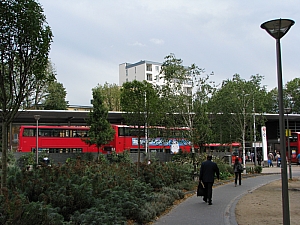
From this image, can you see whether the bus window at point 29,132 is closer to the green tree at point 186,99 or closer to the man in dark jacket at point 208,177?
the green tree at point 186,99

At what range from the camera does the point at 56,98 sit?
2244 inches

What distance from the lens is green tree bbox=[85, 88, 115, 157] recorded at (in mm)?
36500

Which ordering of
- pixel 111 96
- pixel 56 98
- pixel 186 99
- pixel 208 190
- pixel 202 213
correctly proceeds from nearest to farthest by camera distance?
1. pixel 202 213
2. pixel 208 190
3. pixel 186 99
4. pixel 56 98
5. pixel 111 96

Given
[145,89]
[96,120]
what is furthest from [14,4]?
[96,120]

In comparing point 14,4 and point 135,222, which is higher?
point 14,4

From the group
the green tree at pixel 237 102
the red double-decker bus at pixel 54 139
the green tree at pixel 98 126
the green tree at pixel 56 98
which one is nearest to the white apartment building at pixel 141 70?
the green tree at pixel 56 98

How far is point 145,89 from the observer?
60.7ft

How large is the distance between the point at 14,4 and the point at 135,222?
5.86 metres

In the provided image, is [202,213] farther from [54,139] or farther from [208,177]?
[54,139]

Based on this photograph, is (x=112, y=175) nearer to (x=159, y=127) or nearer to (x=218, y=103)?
(x=159, y=127)

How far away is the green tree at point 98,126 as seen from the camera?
120 ft

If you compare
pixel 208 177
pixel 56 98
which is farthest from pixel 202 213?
pixel 56 98

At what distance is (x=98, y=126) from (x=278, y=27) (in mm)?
29854

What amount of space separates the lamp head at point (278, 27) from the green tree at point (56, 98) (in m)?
45.6
